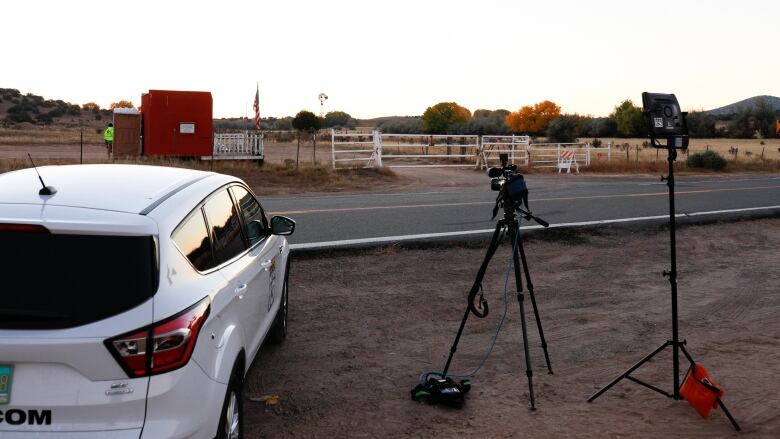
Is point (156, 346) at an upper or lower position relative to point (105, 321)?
lower

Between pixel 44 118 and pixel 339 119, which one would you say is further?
pixel 339 119

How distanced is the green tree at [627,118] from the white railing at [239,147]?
61.9 meters

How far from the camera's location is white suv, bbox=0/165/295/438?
317 cm

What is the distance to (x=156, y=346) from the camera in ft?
10.7

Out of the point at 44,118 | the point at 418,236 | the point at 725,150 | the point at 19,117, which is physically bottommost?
the point at 418,236

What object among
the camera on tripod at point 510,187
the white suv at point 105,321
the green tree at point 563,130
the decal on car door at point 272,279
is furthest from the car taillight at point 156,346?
the green tree at point 563,130

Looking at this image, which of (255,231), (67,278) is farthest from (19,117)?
(67,278)

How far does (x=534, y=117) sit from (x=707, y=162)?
56514 millimetres

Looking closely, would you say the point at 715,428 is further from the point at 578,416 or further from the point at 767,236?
the point at 767,236

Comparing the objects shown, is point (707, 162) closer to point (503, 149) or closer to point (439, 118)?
point (503, 149)

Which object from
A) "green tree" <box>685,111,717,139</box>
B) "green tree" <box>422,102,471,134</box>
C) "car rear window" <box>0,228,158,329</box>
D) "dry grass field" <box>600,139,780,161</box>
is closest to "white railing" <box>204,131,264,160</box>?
"car rear window" <box>0,228,158,329</box>

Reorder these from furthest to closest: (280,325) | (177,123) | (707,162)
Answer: (707,162) < (177,123) < (280,325)

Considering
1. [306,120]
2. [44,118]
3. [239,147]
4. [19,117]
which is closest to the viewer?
[239,147]

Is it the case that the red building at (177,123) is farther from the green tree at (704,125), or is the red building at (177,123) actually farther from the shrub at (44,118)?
the green tree at (704,125)
